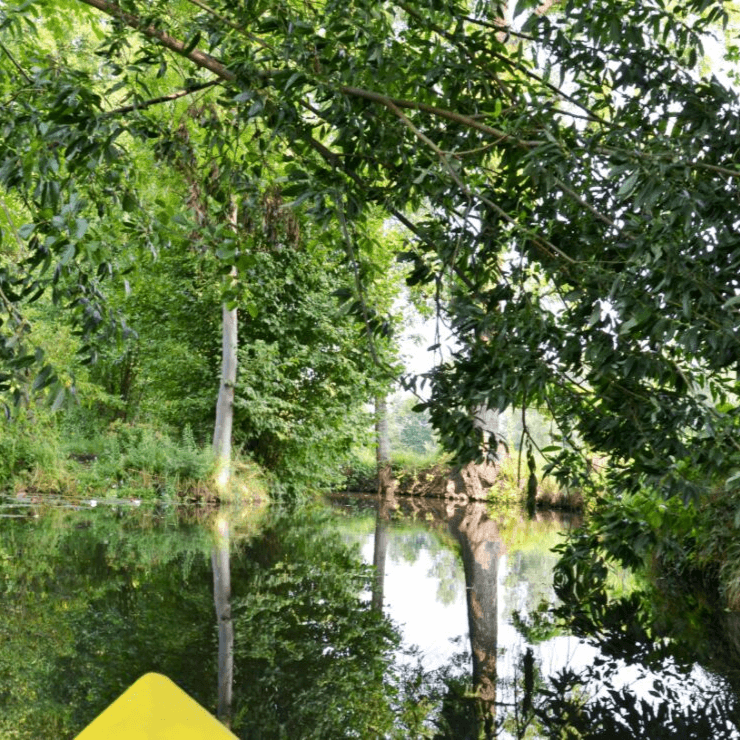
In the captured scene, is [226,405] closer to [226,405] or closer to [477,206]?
[226,405]

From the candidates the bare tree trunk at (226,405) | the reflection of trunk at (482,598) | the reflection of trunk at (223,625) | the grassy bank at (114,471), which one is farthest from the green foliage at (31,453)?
the reflection of trunk at (482,598)

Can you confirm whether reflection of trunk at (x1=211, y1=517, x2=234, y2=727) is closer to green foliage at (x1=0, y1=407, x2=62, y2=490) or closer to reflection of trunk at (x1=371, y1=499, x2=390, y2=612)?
reflection of trunk at (x1=371, y1=499, x2=390, y2=612)

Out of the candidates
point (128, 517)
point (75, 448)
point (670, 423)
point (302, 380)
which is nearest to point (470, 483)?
point (302, 380)

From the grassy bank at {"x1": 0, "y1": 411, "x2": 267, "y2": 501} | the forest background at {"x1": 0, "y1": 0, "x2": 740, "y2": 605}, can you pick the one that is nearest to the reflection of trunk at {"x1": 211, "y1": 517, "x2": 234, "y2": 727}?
the forest background at {"x1": 0, "y1": 0, "x2": 740, "y2": 605}

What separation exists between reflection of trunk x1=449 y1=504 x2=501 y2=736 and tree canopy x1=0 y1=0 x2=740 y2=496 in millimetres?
1282

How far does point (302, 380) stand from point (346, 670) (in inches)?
583

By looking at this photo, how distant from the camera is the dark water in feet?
13.1

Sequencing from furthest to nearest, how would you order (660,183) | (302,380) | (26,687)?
1. (302,380)
2. (26,687)
3. (660,183)

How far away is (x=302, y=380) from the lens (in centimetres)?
1948

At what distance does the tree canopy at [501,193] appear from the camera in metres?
3.17

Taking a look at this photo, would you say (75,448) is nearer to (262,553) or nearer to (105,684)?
(262,553)

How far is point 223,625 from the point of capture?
5758mm

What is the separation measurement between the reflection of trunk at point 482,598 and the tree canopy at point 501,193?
4.20 ft

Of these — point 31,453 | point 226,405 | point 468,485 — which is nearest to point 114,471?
point 31,453
